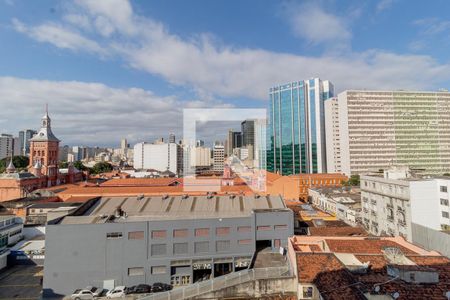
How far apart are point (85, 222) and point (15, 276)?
289 inches

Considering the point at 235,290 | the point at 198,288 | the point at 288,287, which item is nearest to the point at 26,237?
the point at 198,288

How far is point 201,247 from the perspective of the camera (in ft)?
53.6

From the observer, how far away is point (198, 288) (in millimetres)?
11227

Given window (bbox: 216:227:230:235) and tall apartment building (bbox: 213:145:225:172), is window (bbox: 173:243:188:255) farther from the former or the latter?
tall apartment building (bbox: 213:145:225:172)

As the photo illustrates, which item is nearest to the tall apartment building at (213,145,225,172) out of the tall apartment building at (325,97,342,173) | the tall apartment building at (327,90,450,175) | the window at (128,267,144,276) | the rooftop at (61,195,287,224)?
the tall apartment building at (325,97,342,173)

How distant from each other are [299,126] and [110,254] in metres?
64.4

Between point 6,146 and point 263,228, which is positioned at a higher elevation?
point 6,146

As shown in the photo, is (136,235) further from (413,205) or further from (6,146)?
(6,146)

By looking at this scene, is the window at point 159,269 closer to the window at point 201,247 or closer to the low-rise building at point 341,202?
the window at point 201,247

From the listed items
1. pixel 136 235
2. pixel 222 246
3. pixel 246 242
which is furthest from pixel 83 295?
pixel 246 242

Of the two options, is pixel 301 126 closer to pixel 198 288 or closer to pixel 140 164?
pixel 140 164

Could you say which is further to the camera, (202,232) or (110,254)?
(202,232)

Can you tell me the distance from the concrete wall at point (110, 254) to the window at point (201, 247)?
199mm

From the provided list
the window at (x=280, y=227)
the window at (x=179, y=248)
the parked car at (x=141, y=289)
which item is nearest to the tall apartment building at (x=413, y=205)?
the window at (x=280, y=227)
